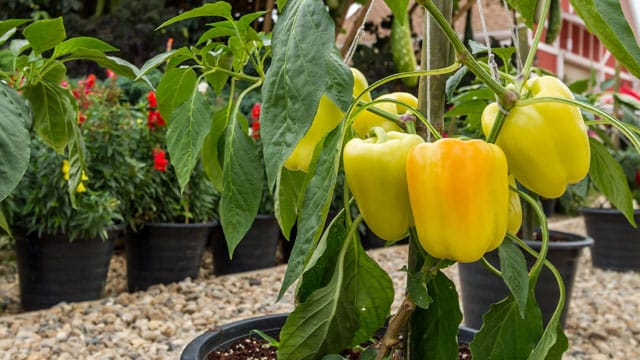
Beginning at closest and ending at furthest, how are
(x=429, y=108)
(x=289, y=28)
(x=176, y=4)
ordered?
(x=289, y=28), (x=429, y=108), (x=176, y=4)

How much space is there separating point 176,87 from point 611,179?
0.51 metres

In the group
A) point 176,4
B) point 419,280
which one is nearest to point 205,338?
point 419,280

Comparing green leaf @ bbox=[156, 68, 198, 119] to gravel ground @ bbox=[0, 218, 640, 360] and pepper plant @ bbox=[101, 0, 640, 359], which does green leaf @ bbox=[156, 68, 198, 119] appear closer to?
pepper plant @ bbox=[101, 0, 640, 359]

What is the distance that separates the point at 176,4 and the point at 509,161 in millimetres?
4545

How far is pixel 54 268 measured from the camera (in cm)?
221

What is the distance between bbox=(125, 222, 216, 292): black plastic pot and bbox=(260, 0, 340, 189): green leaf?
2.15 m

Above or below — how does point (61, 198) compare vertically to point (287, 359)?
below

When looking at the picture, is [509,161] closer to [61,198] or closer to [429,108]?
[429,108]

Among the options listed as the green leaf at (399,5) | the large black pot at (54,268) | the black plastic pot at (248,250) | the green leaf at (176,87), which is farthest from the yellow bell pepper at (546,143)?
the black plastic pot at (248,250)

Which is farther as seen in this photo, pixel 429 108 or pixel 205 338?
pixel 205 338

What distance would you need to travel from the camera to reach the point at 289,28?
48 cm

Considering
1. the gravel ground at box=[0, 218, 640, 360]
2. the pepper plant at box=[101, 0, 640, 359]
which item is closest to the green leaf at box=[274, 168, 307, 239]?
the pepper plant at box=[101, 0, 640, 359]

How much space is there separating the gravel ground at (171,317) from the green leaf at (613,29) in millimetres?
1570

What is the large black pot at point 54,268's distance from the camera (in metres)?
2.21
